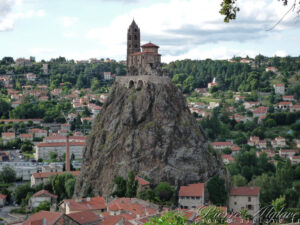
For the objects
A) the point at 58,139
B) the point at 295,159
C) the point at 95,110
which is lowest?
the point at 295,159

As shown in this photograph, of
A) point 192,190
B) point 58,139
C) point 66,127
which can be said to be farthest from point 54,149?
point 192,190

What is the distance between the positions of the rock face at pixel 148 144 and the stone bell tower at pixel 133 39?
837 cm

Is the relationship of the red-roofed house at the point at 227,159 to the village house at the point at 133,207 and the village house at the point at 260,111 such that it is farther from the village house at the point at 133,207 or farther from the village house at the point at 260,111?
the village house at the point at 133,207

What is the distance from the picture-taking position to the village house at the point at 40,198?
65.2 meters

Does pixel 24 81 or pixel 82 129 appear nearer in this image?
pixel 82 129

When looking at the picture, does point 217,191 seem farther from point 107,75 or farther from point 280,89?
point 107,75

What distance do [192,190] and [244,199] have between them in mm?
5717

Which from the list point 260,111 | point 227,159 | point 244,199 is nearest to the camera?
point 244,199

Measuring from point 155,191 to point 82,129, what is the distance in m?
66.6

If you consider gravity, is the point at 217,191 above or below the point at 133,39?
below

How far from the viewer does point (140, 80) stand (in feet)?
215

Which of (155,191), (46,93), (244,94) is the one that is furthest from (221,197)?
(46,93)

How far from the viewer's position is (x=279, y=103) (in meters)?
134

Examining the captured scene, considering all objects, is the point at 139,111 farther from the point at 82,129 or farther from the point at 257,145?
the point at 82,129
